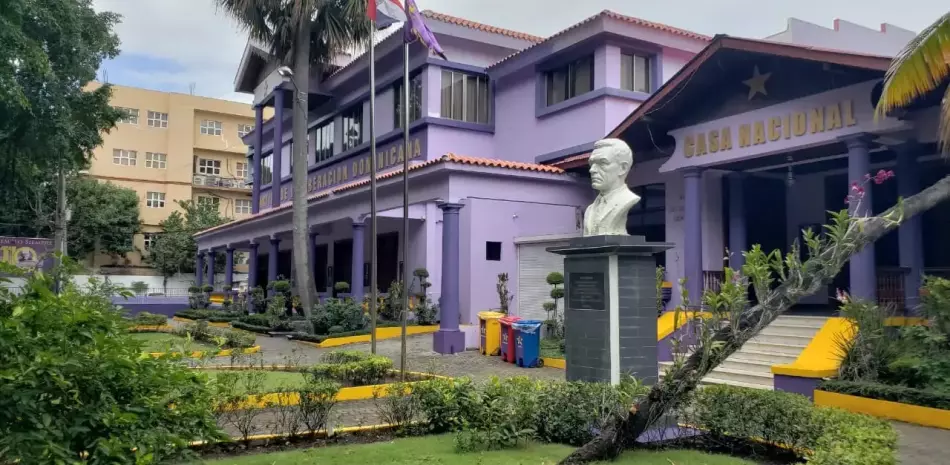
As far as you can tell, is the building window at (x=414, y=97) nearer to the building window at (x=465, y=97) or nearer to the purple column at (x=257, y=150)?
the building window at (x=465, y=97)

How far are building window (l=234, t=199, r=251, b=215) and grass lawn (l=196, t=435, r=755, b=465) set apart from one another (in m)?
52.3

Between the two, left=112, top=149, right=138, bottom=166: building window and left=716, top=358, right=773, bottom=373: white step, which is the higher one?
left=112, top=149, right=138, bottom=166: building window

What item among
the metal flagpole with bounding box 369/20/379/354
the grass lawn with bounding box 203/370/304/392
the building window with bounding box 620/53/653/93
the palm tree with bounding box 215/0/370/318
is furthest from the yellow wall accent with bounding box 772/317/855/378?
the palm tree with bounding box 215/0/370/318

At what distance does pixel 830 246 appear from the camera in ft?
18.5

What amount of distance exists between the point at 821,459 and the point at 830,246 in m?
1.60

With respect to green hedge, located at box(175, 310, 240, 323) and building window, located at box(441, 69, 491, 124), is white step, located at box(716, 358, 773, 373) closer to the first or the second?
building window, located at box(441, 69, 491, 124)

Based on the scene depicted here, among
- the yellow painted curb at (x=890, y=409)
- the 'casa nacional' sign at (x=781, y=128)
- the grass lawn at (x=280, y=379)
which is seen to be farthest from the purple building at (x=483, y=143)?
the yellow painted curb at (x=890, y=409)

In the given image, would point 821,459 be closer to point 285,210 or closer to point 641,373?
point 641,373

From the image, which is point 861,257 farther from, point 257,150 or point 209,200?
point 209,200

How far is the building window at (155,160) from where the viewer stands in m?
52.7

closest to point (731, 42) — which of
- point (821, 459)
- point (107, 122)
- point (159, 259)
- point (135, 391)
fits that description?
point (821, 459)

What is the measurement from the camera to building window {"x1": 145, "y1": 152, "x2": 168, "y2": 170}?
52.7 m

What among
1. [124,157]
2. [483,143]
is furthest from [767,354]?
[124,157]

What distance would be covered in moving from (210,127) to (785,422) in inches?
Answer: 2164
